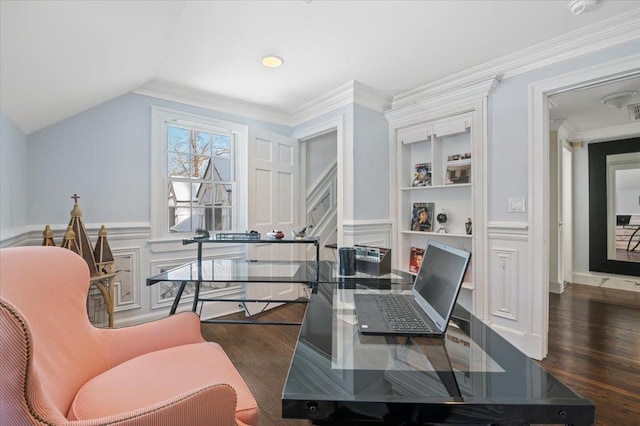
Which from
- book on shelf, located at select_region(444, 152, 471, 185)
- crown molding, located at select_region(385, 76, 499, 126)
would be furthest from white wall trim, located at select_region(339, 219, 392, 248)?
crown molding, located at select_region(385, 76, 499, 126)

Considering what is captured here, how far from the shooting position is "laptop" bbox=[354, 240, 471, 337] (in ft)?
3.29

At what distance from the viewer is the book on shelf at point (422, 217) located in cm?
330

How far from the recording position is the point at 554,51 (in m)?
2.28

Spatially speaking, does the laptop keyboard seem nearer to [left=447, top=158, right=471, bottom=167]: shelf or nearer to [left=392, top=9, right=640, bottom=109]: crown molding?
[left=447, top=158, right=471, bottom=167]: shelf

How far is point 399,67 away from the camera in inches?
105

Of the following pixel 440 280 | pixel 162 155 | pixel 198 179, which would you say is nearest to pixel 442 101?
pixel 440 280

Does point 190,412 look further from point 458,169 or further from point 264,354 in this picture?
point 458,169

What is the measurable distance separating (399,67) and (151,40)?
1.96 m

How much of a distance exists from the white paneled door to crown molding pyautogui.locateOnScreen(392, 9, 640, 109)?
1.75 metres

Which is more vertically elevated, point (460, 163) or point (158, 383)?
point (460, 163)

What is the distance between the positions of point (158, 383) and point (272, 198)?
2.54 metres

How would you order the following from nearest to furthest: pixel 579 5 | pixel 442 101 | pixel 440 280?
pixel 440 280, pixel 579 5, pixel 442 101

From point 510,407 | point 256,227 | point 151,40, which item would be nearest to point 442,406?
point 510,407

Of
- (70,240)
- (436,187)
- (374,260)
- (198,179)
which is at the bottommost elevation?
(374,260)
